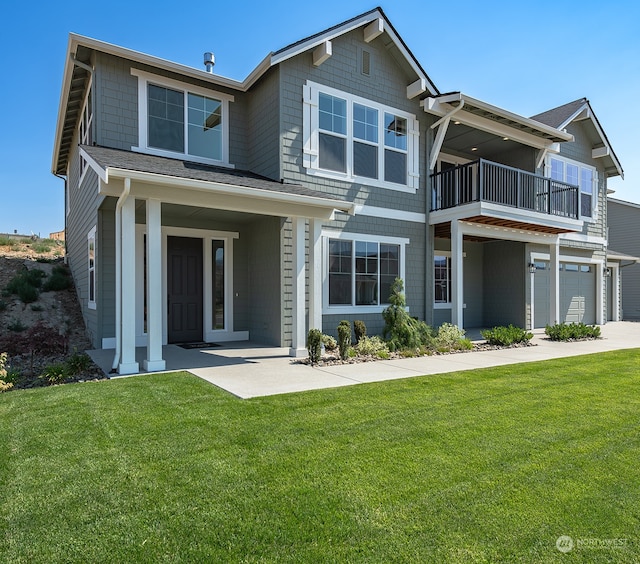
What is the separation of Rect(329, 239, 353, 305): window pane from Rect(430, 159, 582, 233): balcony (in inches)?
118

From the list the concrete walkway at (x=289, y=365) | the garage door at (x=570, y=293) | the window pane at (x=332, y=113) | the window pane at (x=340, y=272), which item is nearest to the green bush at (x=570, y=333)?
the concrete walkway at (x=289, y=365)

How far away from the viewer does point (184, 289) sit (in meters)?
10.2

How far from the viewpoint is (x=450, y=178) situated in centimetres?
1229

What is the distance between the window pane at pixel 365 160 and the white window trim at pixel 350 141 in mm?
118

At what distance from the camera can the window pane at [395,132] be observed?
36.8 feet

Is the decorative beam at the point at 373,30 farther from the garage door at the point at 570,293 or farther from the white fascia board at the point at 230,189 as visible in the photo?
the garage door at the point at 570,293

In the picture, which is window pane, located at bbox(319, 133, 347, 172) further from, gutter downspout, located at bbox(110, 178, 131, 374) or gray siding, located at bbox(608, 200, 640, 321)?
gray siding, located at bbox(608, 200, 640, 321)

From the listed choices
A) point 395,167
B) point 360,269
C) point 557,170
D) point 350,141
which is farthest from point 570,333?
point 350,141

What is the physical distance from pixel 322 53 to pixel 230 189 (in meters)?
4.53

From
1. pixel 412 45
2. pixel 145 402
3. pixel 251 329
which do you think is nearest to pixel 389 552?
pixel 145 402

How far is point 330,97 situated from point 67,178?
36.5 feet

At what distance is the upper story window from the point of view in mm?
15195

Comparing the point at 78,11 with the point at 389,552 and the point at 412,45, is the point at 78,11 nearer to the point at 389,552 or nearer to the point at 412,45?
the point at 412,45

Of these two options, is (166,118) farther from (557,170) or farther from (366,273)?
(557,170)
